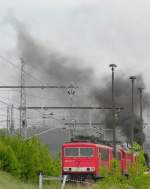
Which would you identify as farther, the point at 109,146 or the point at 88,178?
the point at 109,146

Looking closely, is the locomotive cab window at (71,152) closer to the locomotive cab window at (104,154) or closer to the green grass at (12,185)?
the locomotive cab window at (104,154)

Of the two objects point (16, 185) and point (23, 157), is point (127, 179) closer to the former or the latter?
point (16, 185)

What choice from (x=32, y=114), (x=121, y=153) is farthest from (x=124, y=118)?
(x=121, y=153)

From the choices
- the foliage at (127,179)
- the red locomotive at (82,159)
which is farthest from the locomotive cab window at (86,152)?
the foliage at (127,179)

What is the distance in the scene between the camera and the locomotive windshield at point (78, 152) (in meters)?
38.7

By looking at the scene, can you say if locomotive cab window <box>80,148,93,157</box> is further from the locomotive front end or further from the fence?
the fence

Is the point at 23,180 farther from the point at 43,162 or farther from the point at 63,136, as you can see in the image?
the point at 63,136

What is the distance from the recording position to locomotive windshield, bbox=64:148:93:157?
127ft

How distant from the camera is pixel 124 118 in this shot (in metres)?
65.6

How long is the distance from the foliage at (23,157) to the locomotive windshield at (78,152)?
415 centimetres

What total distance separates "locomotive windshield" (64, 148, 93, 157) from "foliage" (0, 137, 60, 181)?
415 centimetres

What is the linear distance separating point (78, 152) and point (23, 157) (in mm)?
6404

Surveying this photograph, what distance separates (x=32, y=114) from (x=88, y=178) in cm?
2716

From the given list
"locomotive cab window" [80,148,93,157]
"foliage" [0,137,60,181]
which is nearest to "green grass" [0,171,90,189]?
"foliage" [0,137,60,181]
